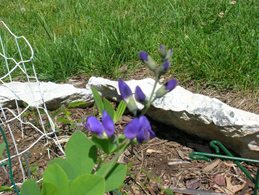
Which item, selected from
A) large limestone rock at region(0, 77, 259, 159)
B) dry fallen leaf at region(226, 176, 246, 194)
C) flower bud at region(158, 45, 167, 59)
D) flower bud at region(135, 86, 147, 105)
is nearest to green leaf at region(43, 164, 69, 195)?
flower bud at region(135, 86, 147, 105)

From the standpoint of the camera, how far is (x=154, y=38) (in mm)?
2494

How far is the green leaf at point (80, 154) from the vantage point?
0.68 m

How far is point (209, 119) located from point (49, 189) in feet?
3.91

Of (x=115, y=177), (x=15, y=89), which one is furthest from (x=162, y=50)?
(x=15, y=89)

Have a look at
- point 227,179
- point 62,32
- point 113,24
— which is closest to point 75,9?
point 62,32

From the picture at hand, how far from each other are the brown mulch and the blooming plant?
0.74 m

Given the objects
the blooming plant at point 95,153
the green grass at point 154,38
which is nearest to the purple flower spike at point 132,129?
the blooming plant at point 95,153

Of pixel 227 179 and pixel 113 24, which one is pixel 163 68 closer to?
pixel 227 179

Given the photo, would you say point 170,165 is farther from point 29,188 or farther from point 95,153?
point 29,188

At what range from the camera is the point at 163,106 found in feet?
5.47

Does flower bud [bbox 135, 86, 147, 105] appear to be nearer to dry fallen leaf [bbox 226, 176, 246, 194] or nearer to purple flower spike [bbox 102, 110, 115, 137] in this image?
purple flower spike [bbox 102, 110, 115, 137]

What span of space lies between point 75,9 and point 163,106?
2.19 metres

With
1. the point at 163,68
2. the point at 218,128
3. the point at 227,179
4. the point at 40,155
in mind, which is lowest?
the point at 227,179

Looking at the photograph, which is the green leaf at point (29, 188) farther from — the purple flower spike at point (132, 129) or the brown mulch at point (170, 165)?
the brown mulch at point (170, 165)
